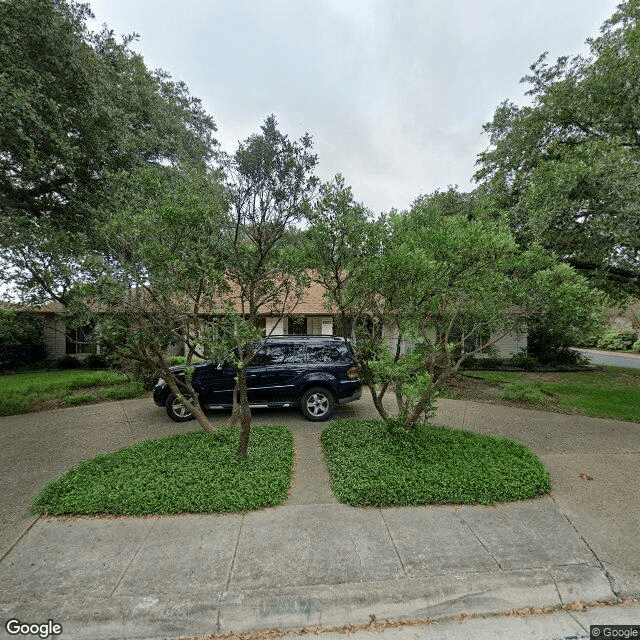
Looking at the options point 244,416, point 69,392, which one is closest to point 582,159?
point 244,416

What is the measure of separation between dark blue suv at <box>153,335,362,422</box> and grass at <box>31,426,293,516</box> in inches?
60.1

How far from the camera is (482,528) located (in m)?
3.35

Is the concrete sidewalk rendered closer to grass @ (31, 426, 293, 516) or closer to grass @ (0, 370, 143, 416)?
grass @ (31, 426, 293, 516)

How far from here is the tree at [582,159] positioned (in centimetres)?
638

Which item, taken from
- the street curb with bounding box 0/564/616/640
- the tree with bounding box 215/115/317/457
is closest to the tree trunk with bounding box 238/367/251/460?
the tree with bounding box 215/115/317/457

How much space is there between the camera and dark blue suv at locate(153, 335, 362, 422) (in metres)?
6.77

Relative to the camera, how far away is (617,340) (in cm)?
2827

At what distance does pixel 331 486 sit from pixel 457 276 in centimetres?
333

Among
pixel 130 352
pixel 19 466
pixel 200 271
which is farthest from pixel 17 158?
pixel 19 466

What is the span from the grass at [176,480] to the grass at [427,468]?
0.83m

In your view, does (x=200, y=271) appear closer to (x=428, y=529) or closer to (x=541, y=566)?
(x=428, y=529)

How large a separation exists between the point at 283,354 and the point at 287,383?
0.61 metres

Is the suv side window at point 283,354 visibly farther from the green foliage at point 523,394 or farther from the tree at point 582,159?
the green foliage at point 523,394

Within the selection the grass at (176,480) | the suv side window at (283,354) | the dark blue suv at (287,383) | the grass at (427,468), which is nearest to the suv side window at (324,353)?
the dark blue suv at (287,383)
